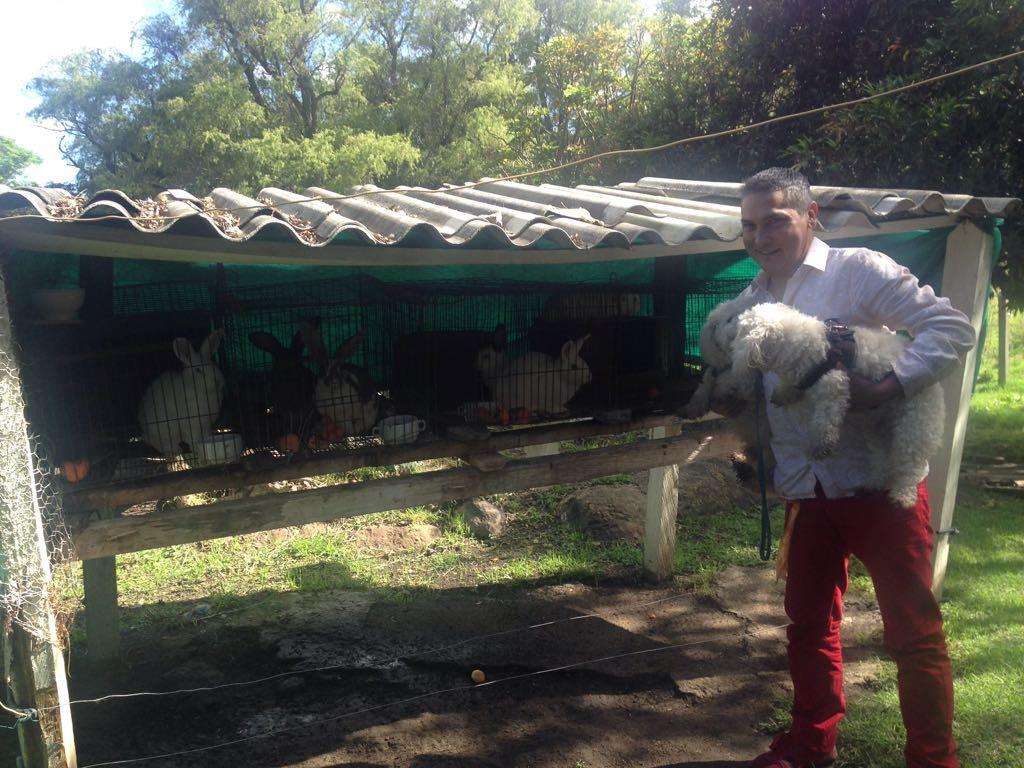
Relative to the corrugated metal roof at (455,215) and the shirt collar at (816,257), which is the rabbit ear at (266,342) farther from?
the shirt collar at (816,257)

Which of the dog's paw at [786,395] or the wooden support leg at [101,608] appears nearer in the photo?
the dog's paw at [786,395]

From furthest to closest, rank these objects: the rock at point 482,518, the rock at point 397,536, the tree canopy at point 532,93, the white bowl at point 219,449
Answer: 1. the rock at point 482,518
2. the rock at point 397,536
3. the tree canopy at point 532,93
4. the white bowl at point 219,449

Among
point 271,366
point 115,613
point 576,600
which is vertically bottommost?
point 576,600

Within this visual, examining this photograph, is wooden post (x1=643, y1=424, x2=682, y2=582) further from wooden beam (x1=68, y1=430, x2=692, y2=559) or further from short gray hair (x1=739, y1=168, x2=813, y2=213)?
short gray hair (x1=739, y1=168, x2=813, y2=213)

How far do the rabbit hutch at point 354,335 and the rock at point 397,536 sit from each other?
2.36 meters

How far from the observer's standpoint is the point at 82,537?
3158mm

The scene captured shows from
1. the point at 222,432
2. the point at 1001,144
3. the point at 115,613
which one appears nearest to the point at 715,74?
the point at 1001,144

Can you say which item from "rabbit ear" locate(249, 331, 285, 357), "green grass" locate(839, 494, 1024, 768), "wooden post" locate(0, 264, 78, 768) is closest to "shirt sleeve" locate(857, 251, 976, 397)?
"green grass" locate(839, 494, 1024, 768)

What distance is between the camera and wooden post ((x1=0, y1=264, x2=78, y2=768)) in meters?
2.51

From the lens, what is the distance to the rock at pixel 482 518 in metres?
6.87

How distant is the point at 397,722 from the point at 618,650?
144cm

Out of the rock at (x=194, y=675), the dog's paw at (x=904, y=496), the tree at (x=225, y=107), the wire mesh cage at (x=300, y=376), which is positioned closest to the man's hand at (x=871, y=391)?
the dog's paw at (x=904, y=496)

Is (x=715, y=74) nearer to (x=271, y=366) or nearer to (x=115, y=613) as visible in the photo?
(x=271, y=366)

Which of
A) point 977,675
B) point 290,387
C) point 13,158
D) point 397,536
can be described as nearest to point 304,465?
point 290,387
